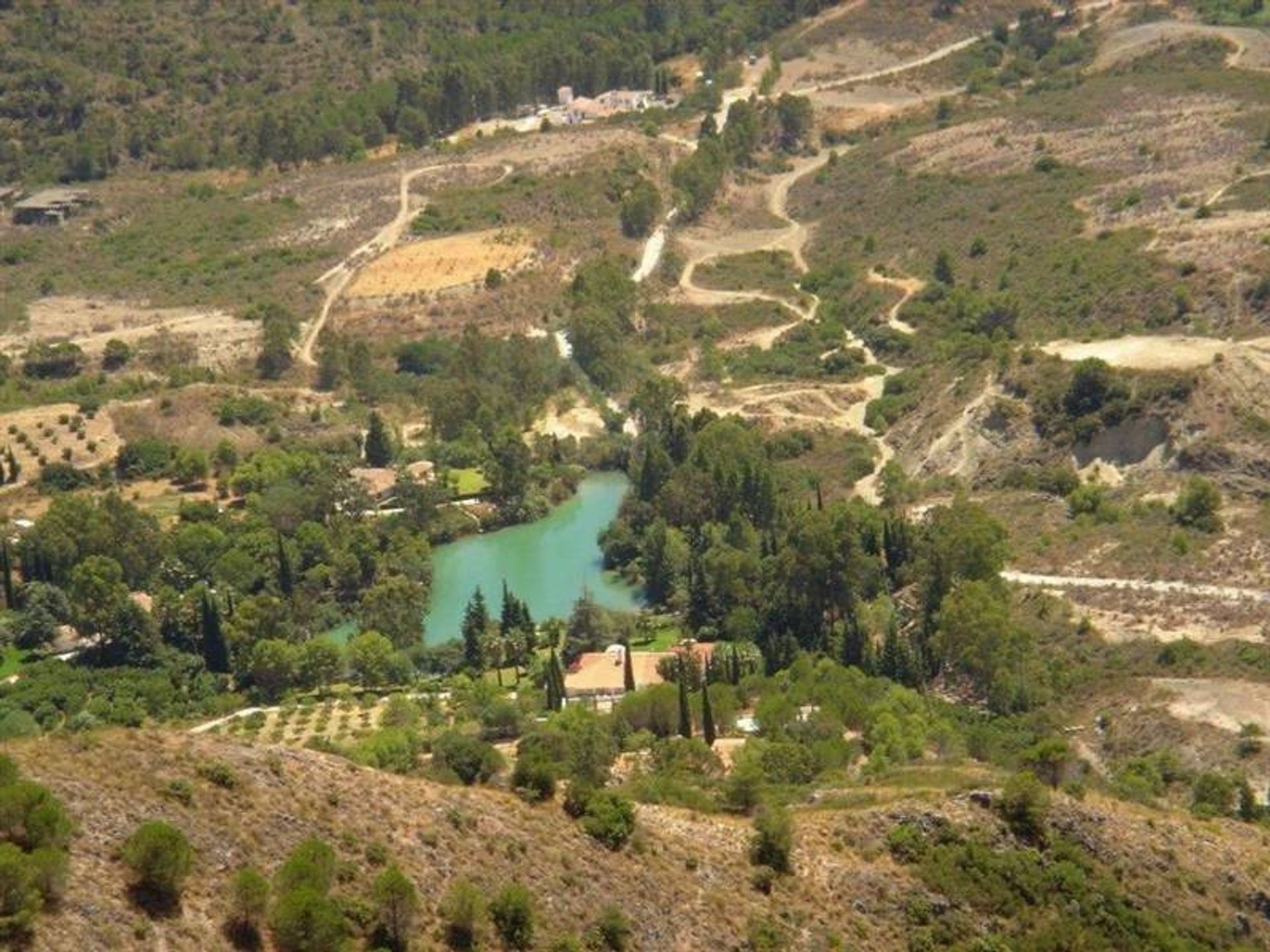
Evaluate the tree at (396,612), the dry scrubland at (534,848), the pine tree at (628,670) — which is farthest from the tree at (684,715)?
the tree at (396,612)

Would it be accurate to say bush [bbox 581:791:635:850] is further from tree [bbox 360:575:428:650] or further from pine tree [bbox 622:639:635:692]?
tree [bbox 360:575:428:650]

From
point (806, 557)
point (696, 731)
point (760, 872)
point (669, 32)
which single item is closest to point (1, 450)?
point (806, 557)

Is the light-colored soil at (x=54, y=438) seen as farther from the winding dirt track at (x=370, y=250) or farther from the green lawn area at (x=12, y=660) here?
the green lawn area at (x=12, y=660)

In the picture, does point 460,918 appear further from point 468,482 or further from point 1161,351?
point 1161,351

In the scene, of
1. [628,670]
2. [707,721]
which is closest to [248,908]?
[707,721]

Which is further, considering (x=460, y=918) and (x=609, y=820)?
(x=609, y=820)

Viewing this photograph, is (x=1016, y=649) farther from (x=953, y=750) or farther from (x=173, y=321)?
(x=173, y=321)
